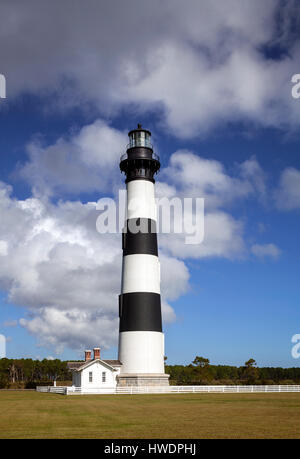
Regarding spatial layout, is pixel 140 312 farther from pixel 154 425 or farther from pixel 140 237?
pixel 154 425

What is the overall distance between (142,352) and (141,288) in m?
5.97

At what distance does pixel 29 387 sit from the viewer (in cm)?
7638

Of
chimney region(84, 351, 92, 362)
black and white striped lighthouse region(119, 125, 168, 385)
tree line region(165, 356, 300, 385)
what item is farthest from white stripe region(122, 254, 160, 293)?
tree line region(165, 356, 300, 385)

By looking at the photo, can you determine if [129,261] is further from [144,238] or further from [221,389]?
[221,389]

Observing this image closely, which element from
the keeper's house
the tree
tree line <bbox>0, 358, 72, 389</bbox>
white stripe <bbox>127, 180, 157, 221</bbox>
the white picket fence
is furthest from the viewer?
tree line <bbox>0, 358, 72, 389</bbox>

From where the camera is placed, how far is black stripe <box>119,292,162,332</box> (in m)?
44.8

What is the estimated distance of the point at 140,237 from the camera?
46844mm

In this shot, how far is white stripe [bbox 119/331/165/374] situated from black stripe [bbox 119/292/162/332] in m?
0.57

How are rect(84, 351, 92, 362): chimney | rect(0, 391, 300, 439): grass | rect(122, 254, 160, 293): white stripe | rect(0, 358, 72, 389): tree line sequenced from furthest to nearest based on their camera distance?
rect(0, 358, 72, 389): tree line < rect(84, 351, 92, 362): chimney < rect(122, 254, 160, 293): white stripe < rect(0, 391, 300, 439): grass

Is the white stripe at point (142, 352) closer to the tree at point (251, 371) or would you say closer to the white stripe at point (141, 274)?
the white stripe at point (141, 274)

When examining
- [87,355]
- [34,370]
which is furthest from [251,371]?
[34,370]

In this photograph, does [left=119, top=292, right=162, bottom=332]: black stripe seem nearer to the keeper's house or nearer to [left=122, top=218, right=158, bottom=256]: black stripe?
the keeper's house

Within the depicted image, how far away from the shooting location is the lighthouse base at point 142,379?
44438mm
